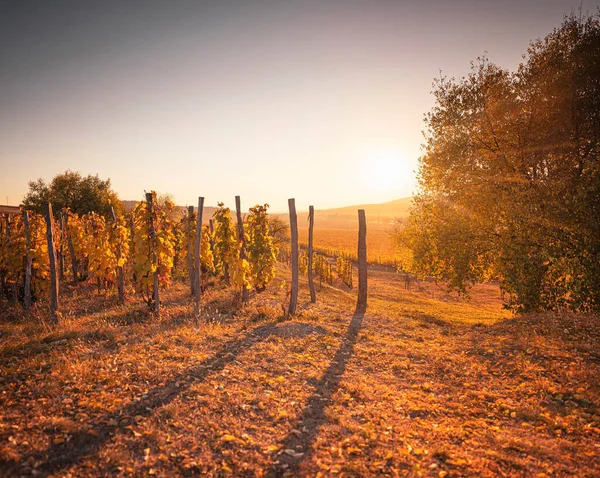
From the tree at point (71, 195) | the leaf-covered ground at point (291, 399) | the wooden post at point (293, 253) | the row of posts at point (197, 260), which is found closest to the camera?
the leaf-covered ground at point (291, 399)

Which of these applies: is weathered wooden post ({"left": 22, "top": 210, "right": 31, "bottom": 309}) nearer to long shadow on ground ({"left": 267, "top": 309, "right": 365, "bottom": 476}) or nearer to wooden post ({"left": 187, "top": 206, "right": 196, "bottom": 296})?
wooden post ({"left": 187, "top": 206, "right": 196, "bottom": 296})

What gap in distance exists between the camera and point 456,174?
1641cm

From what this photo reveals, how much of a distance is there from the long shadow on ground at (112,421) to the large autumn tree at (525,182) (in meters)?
12.0

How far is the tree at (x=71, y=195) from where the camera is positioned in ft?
133

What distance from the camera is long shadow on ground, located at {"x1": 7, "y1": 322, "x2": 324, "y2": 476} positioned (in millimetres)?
4574

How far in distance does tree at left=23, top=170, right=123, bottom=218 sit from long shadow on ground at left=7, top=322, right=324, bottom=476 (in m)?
40.3

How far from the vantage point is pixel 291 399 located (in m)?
6.99

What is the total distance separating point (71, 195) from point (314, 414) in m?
47.6

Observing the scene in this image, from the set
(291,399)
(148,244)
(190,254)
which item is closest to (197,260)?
(148,244)

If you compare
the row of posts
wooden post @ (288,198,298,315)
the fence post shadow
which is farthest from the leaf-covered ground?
wooden post @ (288,198,298,315)

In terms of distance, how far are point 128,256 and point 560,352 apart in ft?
58.9

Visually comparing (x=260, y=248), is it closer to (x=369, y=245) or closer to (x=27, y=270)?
(x=27, y=270)

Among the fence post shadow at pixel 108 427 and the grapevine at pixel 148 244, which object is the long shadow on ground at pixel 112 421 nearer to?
the fence post shadow at pixel 108 427

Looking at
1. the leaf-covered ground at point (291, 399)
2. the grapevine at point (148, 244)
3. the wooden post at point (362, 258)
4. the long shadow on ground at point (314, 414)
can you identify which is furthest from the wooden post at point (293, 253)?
the grapevine at point (148, 244)
